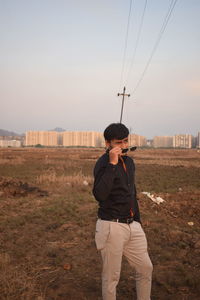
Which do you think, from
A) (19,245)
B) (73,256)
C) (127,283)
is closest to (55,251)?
(73,256)

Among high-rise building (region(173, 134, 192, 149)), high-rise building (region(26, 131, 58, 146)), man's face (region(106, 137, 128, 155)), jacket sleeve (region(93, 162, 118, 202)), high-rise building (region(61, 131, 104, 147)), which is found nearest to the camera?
jacket sleeve (region(93, 162, 118, 202))

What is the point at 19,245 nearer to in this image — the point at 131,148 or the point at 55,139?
the point at 131,148

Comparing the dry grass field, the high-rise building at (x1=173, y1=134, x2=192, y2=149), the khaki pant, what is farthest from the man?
the high-rise building at (x1=173, y1=134, x2=192, y2=149)

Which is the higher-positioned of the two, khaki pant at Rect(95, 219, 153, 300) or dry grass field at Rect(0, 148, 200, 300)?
khaki pant at Rect(95, 219, 153, 300)

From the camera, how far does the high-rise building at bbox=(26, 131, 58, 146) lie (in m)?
152

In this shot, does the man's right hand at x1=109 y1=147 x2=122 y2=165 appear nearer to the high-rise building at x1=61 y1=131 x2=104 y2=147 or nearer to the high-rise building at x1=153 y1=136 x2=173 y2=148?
the high-rise building at x1=61 y1=131 x2=104 y2=147

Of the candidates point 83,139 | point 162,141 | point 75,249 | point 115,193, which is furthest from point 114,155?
point 162,141

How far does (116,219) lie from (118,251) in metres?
0.27

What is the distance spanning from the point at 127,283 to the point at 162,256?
1.18 m

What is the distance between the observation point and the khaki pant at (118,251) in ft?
7.68

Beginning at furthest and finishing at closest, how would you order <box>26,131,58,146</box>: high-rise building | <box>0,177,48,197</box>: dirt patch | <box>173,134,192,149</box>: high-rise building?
1. <box>173,134,192,149</box>: high-rise building
2. <box>26,131,58,146</box>: high-rise building
3. <box>0,177,48,197</box>: dirt patch

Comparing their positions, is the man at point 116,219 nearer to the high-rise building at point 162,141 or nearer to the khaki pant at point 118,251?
the khaki pant at point 118,251

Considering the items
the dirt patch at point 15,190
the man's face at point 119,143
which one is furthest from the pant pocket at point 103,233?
the dirt patch at point 15,190

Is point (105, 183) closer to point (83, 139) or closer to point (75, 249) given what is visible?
point (75, 249)
